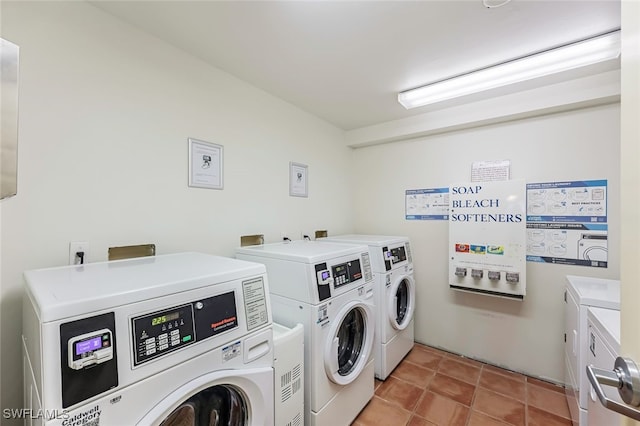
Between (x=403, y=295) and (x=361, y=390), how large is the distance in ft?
3.36

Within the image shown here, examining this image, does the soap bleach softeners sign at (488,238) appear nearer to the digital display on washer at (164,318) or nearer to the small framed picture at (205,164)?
the small framed picture at (205,164)

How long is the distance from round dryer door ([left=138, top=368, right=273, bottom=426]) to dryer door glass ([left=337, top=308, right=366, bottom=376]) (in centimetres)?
77

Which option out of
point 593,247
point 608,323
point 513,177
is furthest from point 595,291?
point 513,177

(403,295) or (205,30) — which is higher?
(205,30)

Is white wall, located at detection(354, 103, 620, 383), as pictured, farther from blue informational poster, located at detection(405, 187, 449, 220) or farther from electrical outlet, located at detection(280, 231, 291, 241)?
electrical outlet, located at detection(280, 231, 291, 241)

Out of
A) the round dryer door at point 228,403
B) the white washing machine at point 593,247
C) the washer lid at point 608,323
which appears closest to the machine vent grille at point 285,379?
the round dryer door at point 228,403

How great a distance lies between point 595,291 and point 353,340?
1508 mm

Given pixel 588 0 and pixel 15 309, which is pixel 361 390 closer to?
pixel 15 309

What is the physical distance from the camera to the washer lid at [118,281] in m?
0.73

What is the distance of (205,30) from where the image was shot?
5.02 ft

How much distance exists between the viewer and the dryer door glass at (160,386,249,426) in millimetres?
1005

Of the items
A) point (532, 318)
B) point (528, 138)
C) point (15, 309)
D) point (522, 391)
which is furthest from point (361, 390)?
point (528, 138)

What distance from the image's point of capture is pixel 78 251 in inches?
51.8

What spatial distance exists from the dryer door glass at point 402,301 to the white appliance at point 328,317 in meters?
0.74
